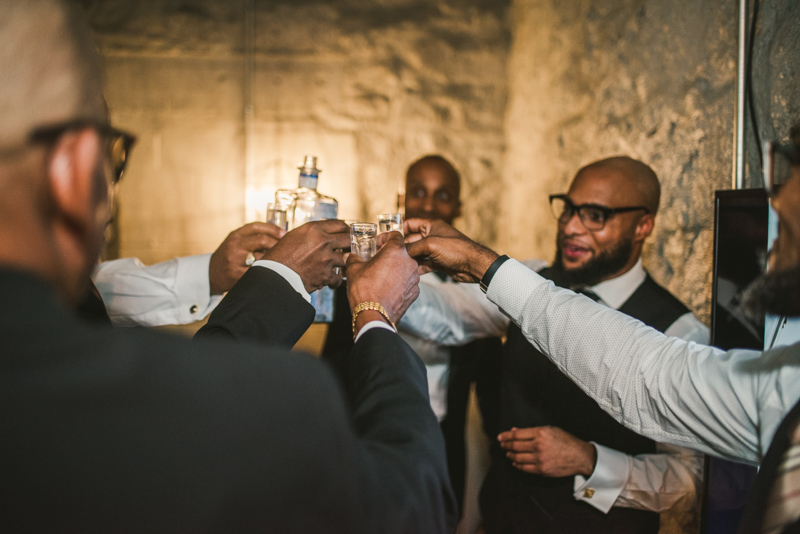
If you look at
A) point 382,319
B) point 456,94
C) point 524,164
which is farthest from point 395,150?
point 382,319

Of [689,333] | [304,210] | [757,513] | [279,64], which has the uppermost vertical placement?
[279,64]

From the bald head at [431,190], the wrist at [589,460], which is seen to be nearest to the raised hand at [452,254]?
the wrist at [589,460]

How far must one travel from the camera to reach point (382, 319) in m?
1.01

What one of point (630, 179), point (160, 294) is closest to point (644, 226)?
point (630, 179)

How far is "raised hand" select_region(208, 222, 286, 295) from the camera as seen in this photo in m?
1.55

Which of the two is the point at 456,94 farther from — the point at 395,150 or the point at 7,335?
the point at 7,335

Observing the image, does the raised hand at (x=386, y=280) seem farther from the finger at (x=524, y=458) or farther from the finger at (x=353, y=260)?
the finger at (x=524, y=458)

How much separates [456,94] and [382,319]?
3.27 metres

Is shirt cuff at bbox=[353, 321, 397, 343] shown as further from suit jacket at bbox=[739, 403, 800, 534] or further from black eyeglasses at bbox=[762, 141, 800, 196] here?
black eyeglasses at bbox=[762, 141, 800, 196]

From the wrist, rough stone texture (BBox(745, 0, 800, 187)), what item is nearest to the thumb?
the wrist

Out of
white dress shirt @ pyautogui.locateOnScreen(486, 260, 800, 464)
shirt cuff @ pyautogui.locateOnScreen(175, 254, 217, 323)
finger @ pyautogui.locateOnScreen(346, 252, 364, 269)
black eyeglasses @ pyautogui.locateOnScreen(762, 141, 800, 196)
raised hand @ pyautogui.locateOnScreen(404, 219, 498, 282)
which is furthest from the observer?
shirt cuff @ pyautogui.locateOnScreen(175, 254, 217, 323)

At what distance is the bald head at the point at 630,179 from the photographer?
1.99m

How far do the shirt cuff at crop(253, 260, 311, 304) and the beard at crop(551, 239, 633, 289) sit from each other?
4.07 ft

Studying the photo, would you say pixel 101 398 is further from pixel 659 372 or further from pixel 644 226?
pixel 644 226
